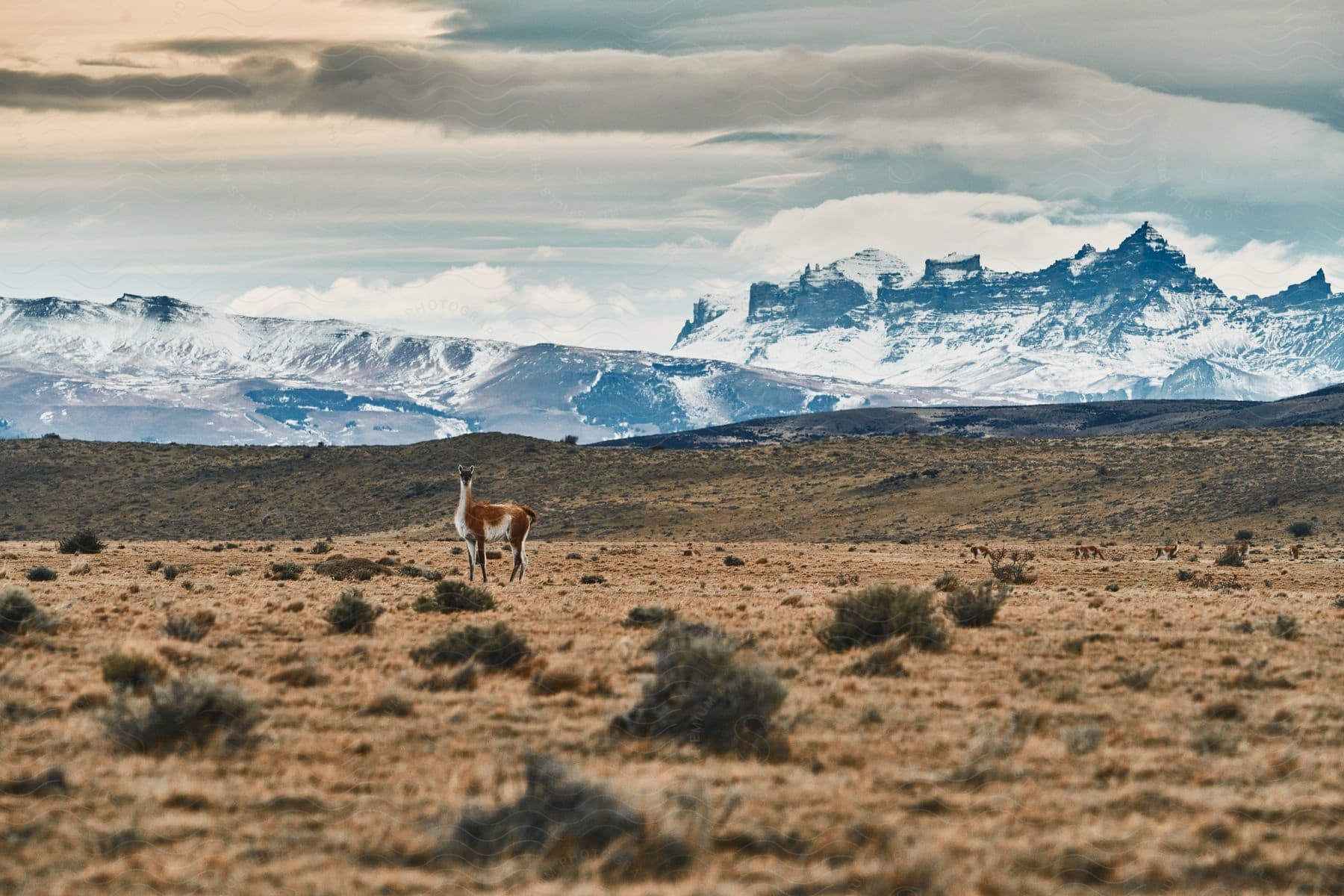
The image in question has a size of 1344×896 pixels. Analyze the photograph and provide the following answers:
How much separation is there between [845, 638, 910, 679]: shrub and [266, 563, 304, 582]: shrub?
19.9m

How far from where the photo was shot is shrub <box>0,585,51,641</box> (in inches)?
750

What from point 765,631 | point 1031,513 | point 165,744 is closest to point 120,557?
point 765,631

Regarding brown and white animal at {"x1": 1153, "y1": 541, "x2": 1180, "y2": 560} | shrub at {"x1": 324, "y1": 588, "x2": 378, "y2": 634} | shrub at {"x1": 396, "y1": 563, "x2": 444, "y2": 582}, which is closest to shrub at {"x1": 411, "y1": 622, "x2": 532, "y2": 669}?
shrub at {"x1": 324, "y1": 588, "x2": 378, "y2": 634}

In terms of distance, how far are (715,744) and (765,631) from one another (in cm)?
857

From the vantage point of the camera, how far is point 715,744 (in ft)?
40.7

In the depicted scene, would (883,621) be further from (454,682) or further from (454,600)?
(454,600)

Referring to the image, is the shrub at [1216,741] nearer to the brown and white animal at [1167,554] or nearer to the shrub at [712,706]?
the shrub at [712,706]

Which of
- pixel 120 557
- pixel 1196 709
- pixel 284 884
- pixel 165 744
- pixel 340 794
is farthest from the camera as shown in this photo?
pixel 120 557

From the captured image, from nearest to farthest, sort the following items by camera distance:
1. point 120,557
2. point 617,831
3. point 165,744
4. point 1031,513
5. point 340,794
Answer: point 617,831, point 340,794, point 165,744, point 120,557, point 1031,513

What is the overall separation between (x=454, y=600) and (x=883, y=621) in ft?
27.4

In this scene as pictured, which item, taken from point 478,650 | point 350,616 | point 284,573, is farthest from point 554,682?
point 284,573

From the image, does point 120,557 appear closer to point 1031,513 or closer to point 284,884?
point 284,884

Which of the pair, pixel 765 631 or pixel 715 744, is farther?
pixel 765 631

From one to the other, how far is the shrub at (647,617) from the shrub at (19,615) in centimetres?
910
